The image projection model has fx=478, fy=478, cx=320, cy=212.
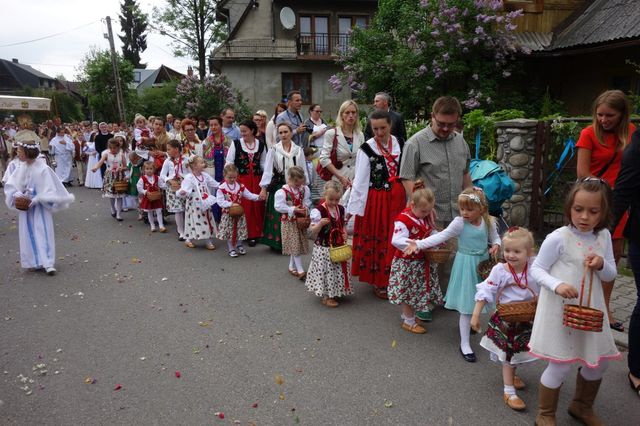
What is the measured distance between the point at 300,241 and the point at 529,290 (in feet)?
11.4

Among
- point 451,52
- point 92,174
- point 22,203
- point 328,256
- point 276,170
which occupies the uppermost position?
point 451,52

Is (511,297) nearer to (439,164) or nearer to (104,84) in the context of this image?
(439,164)

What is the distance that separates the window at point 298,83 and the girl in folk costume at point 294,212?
73.1ft

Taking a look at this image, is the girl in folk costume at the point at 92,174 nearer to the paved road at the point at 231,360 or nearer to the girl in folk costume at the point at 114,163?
the girl in folk costume at the point at 114,163

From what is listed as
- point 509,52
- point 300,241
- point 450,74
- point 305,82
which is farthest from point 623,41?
point 305,82

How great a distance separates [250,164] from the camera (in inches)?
309

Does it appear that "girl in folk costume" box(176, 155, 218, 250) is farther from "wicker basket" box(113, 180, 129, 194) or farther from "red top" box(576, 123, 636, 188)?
"red top" box(576, 123, 636, 188)

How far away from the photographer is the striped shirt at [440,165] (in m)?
4.63

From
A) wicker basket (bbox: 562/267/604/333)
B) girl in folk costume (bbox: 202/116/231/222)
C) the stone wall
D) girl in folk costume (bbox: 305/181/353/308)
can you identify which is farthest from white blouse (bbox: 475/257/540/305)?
girl in folk costume (bbox: 202/116/231/222)

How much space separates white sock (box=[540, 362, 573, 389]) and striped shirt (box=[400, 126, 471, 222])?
1.99 metres

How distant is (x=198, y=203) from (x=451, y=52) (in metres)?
8.93

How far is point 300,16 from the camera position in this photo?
2730cm

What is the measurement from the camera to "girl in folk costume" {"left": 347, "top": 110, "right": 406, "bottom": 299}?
204 inches

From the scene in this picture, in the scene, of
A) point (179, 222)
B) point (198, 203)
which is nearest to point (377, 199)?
point (198, 203)
